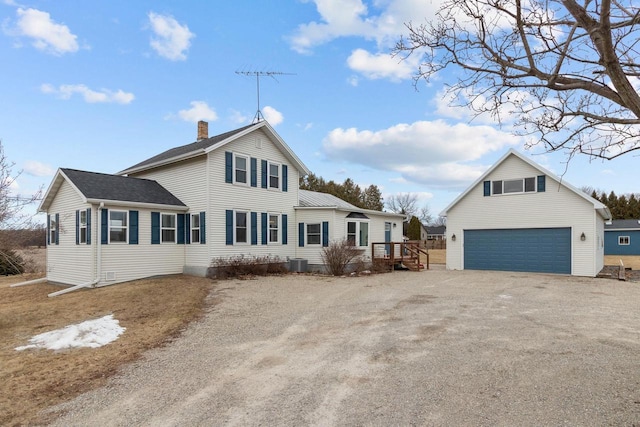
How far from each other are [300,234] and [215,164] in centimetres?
578

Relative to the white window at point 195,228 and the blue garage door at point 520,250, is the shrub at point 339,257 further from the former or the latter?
the blue garage door at point 520,250

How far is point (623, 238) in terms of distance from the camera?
37.2m

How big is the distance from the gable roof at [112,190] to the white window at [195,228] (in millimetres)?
593

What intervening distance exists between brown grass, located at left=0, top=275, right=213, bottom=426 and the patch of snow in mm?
192

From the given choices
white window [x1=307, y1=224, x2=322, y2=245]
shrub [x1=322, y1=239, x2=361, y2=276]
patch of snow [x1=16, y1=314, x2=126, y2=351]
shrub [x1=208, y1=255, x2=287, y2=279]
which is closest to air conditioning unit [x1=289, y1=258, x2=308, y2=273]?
shrub [x1=208, y1=255, x2=287, y2=279]

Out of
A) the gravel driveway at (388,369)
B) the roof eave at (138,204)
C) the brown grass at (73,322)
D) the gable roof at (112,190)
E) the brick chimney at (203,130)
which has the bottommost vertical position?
the brown grass at (73,322)

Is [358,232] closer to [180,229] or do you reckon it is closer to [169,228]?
[180,229]

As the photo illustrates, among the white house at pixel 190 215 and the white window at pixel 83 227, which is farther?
the white window at pixel 83 227

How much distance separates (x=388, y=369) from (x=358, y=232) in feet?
50.3

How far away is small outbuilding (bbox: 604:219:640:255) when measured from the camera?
36406 millimetres

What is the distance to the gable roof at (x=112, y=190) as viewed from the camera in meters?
14.1

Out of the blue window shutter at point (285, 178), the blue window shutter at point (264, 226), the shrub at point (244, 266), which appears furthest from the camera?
the blue window shutter at point (285, 178)

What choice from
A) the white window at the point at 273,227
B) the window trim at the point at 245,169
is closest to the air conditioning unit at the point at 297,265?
the white window at the point at 273,227

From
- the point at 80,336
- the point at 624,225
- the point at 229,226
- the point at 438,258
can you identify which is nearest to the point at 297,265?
the point at 229,226
